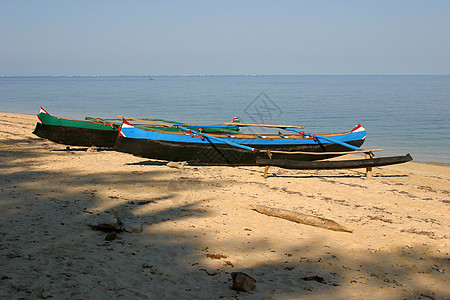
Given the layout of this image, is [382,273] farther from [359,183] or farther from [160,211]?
[359,183]

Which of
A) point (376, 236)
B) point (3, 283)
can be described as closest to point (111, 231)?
point (3, 283)

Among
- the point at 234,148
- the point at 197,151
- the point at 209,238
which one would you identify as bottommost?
the point at 209,238

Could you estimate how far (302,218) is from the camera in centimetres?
727

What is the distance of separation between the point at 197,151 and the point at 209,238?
19.9ft

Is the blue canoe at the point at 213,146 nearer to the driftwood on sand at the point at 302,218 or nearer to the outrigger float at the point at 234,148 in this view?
the outrigger float at the point at 234,148

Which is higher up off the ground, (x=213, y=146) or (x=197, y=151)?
(x=213, y=146)

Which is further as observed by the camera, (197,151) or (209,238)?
(197,151)

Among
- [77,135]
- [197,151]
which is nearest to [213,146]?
[197,151]

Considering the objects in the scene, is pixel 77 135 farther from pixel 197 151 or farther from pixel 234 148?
pixel 234 148

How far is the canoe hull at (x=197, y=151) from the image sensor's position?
11.5 meters

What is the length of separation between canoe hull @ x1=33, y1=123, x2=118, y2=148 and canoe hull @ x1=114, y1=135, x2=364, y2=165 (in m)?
2.76

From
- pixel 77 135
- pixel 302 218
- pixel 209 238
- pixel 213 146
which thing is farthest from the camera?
pixel 77 135

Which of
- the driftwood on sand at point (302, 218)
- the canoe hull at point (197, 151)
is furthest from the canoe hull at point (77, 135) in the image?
the driftwood on sand at point (302, 218)

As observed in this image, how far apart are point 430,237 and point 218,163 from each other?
6490mm
